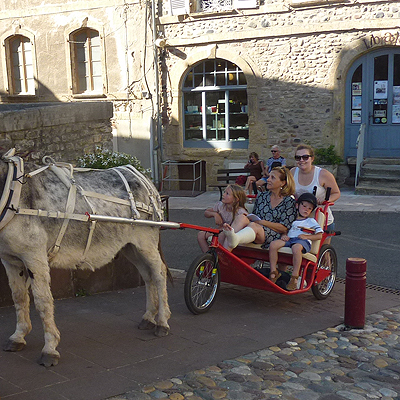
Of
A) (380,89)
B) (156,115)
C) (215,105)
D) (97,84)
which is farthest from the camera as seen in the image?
(97,84)

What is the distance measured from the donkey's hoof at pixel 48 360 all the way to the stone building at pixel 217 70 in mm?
12139

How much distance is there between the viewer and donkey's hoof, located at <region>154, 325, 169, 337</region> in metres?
5.70

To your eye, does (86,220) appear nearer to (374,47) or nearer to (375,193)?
(375,193)

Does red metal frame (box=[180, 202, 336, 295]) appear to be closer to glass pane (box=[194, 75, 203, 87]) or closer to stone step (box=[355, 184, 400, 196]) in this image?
stone step (box=[355, 184, 400, 196])

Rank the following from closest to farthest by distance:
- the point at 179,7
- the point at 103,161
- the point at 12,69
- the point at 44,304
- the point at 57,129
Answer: the point at 44,304 → the point at 103,161 → the point at 57,129 → the point at 179,7 → the point at 12,69

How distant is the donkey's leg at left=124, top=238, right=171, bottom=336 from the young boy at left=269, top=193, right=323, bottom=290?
4.00ft

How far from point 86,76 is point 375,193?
9462mm

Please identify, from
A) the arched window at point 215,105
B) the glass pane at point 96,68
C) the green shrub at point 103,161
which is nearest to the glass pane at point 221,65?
the arched window at point 215,105

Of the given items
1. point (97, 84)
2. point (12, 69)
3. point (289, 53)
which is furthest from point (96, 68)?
point (289, 53)

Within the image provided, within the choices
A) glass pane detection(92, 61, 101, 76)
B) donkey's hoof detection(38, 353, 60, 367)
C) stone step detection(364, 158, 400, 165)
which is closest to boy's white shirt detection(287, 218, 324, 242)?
donkey's hoof detection(38, 353, 60, 367)

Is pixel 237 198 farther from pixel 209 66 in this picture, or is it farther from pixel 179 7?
pixel 179 7

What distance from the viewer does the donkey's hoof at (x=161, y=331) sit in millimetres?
5696

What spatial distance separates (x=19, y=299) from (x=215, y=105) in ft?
42.4

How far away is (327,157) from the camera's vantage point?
1595 cm
